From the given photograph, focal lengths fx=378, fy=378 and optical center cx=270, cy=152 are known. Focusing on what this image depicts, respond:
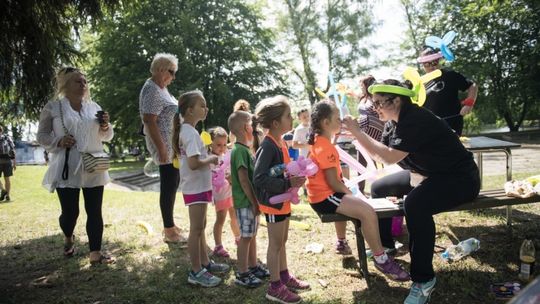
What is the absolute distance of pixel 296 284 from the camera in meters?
3.34

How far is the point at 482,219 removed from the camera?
5.00 m

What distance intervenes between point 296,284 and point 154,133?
235 cm

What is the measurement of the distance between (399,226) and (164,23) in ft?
79.9

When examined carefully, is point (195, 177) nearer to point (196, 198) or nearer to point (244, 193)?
point (196, 198)

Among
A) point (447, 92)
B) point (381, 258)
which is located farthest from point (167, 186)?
point (447, 92)

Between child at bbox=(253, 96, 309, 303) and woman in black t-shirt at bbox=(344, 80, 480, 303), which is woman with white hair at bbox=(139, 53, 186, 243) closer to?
child at bbox=(253, 96, 309, 303)

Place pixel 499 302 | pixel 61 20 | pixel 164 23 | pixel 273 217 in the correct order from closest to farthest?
pixel 499 302
pixel 273 217
pixel 61 20
pixel 164 23

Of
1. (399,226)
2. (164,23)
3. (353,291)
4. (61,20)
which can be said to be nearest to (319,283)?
(353,291)

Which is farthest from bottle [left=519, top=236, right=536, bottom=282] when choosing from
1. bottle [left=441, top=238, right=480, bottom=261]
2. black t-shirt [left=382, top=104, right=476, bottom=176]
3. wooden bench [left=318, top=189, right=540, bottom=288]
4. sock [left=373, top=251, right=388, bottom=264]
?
sock [left=373, top=251, right=388, bottom=264]

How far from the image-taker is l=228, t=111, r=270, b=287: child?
3270 millimetres

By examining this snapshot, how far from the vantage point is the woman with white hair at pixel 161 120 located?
440 cm

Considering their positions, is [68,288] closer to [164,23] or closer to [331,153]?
[331,153]

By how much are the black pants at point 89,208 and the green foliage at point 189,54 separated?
21.2 m

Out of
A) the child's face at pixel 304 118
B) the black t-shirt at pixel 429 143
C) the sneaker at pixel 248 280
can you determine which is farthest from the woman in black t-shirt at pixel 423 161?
the child's face at pixel 304 118
